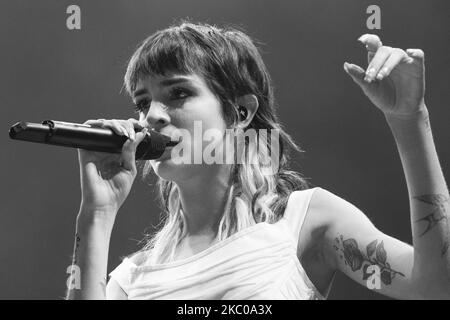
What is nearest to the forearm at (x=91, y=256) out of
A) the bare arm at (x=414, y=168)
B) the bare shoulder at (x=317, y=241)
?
the bare shoulder at (x=317, y=241)

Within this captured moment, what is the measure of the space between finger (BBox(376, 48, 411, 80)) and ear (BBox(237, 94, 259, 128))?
1.65ft

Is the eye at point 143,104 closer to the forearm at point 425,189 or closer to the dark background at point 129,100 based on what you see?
the forearm at point 425,189

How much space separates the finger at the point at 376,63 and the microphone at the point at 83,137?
1.40 ft

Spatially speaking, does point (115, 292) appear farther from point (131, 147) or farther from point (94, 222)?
point (131, 147)

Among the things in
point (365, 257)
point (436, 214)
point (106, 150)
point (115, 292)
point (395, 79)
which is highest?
point (395, 79)

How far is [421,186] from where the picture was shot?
1156 mm

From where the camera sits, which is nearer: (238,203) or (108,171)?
(108,171)

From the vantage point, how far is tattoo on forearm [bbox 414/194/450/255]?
1.16 m

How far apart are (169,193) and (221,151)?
24 cm

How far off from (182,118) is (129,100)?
75cm

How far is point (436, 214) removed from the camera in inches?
45.6

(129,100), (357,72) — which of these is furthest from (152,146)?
(129,100)

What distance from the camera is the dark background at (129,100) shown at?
201 centimetres

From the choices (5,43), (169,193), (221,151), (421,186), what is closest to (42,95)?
(5,43)
